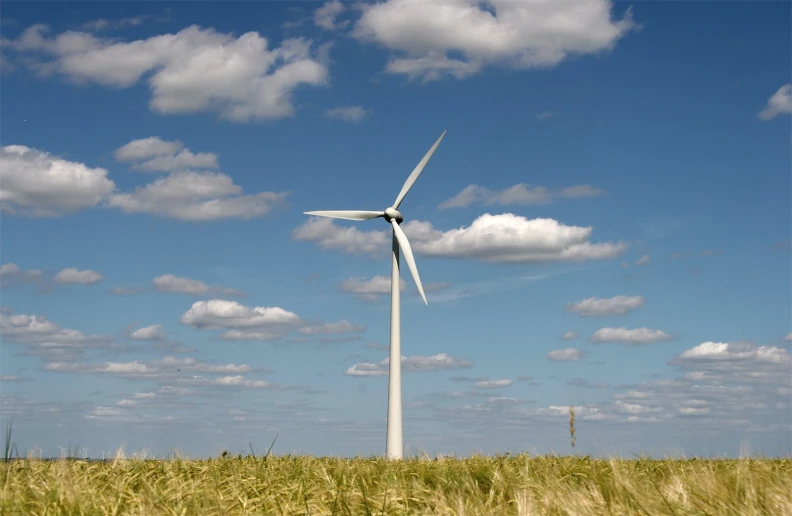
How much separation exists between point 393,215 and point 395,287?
5.45m

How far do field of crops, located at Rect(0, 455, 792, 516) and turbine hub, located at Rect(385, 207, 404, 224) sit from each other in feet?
79.8

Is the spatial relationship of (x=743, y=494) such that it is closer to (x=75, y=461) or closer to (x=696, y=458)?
(x=696, y=458)

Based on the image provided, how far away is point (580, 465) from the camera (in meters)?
16.8

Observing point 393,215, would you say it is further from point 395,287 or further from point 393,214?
point 395,287

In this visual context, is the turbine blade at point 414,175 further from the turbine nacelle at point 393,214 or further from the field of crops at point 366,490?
the field of crops at point 366,490

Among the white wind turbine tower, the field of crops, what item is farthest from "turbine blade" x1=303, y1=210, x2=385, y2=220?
the field of crops

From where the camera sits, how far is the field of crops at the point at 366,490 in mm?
11188

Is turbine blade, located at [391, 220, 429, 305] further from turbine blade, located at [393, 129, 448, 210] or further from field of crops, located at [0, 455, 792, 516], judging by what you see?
field of crops, located at [0, 455, 792, 516]

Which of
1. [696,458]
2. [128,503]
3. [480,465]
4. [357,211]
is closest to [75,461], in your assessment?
[128,503]

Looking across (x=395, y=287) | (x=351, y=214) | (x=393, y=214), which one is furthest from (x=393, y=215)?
(x=395, y=287)

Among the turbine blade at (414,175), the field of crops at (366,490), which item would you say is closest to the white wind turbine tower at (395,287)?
the turbine blade at (414,175)

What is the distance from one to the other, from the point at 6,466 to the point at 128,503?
14.6 ft

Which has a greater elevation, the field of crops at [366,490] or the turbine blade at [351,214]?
the turbine blade at [351,214]

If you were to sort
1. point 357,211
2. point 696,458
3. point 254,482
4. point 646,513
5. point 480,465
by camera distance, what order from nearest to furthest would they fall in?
point 646,513
point 254,482
point 480,465
point 696,458
point 357,211
